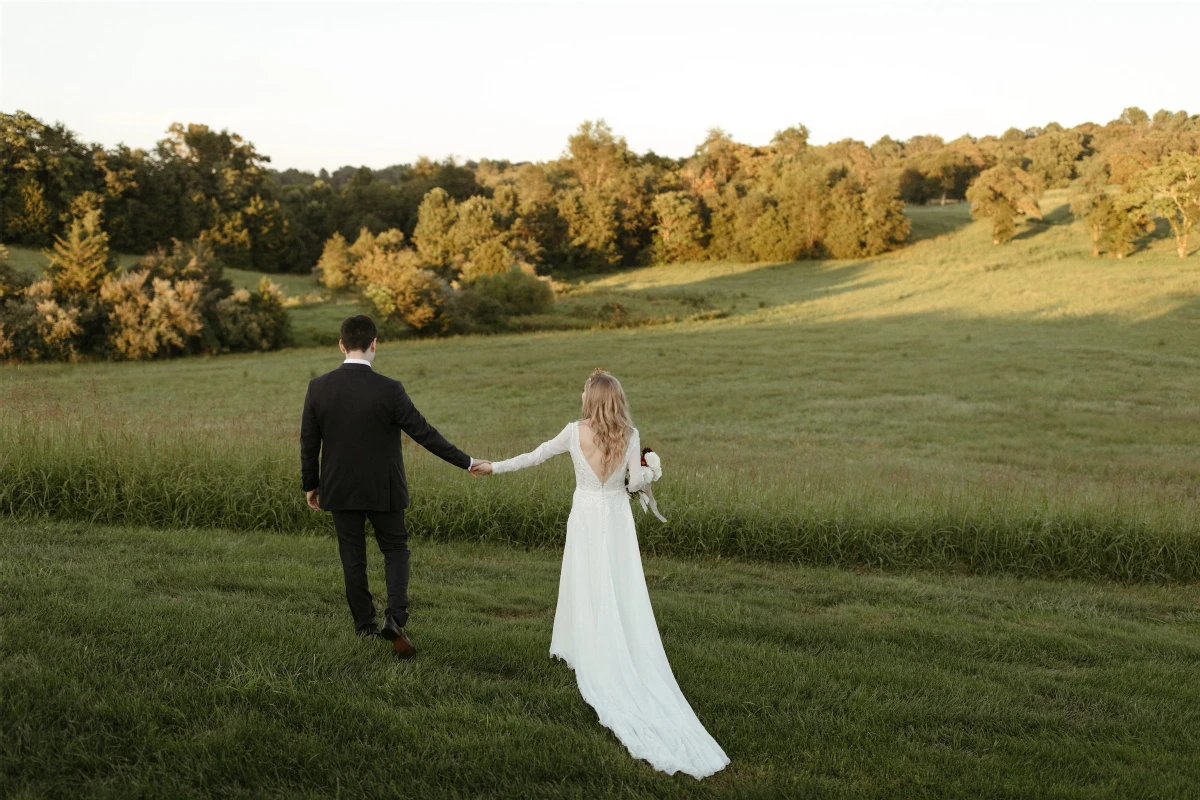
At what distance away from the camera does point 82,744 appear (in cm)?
408

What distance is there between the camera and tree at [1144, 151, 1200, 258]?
47.1 m

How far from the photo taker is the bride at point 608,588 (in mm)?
5066

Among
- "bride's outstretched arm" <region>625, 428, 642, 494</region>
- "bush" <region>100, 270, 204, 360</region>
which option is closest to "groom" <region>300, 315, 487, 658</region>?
"bride's outstretched arm" <region>625, 428, 642, 494</region>

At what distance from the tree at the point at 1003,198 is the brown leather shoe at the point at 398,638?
63.8 metres

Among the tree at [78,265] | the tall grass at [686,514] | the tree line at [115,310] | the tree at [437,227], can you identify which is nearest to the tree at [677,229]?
the tree at [437,227]

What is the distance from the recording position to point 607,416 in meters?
5.63

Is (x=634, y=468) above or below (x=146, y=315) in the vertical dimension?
below

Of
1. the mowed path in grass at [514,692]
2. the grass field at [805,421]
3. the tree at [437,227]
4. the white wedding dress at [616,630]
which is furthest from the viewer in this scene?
the tree at [437,227]

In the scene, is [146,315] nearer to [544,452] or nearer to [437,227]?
[437,227]

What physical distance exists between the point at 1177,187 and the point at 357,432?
180 feet

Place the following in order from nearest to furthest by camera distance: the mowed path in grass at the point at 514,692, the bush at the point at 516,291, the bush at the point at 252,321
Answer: the mowed path in grass at the point at 514,692, the bush at the point at 252,321, the bush at the point at 516,291

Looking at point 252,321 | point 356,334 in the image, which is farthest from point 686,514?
point 252,321

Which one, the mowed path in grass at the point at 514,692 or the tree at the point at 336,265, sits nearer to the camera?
the mowed path in grass at the point at 514,692

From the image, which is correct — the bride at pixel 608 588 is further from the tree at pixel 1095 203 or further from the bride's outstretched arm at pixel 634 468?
the tree at pixel 1095 203
